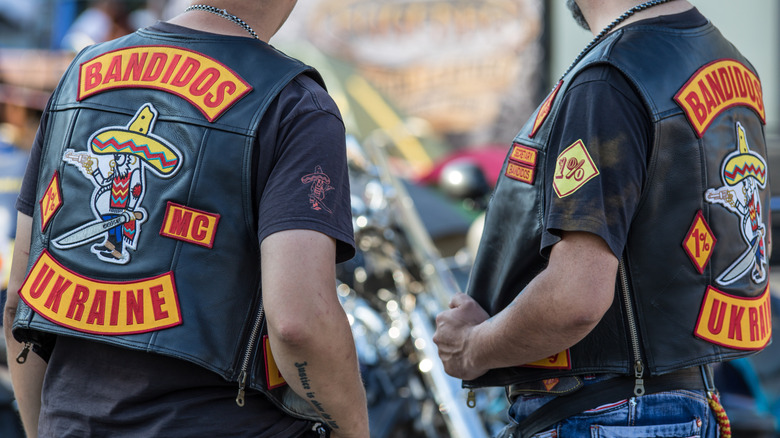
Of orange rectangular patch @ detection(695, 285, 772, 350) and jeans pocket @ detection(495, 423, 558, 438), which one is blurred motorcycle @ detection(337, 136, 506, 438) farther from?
orange rectangular patch @ detection(695, 285, 772, 350)

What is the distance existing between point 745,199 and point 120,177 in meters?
1.14

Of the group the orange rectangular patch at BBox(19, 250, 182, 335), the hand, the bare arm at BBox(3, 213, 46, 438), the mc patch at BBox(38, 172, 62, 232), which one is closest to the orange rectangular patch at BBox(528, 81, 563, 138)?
the hand

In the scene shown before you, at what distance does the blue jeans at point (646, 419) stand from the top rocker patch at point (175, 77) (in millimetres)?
856

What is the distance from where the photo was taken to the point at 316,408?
1.41 metres

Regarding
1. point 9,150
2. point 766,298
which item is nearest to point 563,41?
point 9,150

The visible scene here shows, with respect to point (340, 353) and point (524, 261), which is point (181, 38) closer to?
point (340, 353)

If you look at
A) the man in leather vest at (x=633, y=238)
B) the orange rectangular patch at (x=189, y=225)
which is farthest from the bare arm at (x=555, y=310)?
the orange rectangular patch at (x=189, y=225)

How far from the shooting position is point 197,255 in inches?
54.4

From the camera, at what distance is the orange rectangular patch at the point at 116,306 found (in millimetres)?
1366

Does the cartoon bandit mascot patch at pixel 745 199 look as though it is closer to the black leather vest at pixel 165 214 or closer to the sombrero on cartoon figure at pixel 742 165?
the sombrero on cartoon figure at pixel 742 165

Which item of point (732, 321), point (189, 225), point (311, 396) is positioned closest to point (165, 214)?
point (189, 225)

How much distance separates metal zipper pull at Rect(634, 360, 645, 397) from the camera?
57.9 inches

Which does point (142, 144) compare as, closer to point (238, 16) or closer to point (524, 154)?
point (238, 16)

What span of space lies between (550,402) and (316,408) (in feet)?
1.50
